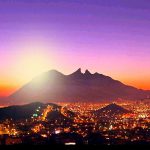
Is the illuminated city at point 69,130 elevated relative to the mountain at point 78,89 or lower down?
lower down

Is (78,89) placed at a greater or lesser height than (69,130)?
greater

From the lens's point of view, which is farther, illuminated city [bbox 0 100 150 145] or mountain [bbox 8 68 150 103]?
mountain [bbox 8 68 150 103]

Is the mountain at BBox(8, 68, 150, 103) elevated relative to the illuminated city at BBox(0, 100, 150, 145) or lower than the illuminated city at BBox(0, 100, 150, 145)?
elevated

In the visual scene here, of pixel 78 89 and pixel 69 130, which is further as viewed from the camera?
pixel 78 89

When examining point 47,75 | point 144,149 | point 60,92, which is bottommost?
point 144,149

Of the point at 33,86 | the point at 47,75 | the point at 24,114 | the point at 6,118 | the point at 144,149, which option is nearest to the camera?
the point at 144,149

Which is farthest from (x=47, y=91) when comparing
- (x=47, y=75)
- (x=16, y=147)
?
→ (x=16, y=147)

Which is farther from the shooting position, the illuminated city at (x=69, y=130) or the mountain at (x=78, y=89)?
the mountain at (x=78, y=89)

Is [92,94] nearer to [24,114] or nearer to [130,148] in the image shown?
[24,114]
